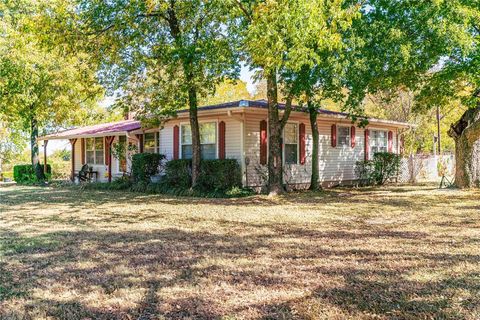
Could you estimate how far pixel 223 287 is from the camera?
157 inches

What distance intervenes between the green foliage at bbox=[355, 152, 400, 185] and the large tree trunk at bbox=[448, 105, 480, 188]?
147 inches

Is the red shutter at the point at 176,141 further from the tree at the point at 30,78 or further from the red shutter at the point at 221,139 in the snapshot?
the tree at the point at 30,78

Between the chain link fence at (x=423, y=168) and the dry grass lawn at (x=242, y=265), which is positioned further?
the chain link fence at (x=423, y=168)

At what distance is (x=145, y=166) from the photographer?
50.4ft

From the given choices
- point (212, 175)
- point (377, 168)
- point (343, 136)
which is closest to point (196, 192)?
point (212, 175)

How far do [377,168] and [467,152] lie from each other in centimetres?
422

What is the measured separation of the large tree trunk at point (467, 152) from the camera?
46.2 ft

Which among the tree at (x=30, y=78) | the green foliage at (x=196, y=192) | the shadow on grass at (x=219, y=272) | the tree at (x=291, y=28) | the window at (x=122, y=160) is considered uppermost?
the tree at (x=30, y=78)

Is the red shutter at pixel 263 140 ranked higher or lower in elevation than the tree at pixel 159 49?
lower

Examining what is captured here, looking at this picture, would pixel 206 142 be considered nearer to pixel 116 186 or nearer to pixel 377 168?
pixel 116 186

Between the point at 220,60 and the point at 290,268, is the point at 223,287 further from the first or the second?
the point at 220,60

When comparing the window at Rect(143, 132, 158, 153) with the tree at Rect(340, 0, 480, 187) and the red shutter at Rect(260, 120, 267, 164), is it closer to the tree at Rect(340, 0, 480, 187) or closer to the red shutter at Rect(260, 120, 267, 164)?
the red shutter at Rect(260, 120, 267, 164)

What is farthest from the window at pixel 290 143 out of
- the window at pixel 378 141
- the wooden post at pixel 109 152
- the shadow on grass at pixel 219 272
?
the wooden post at pixel 109 152

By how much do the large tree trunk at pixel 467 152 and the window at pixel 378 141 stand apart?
4.64m
